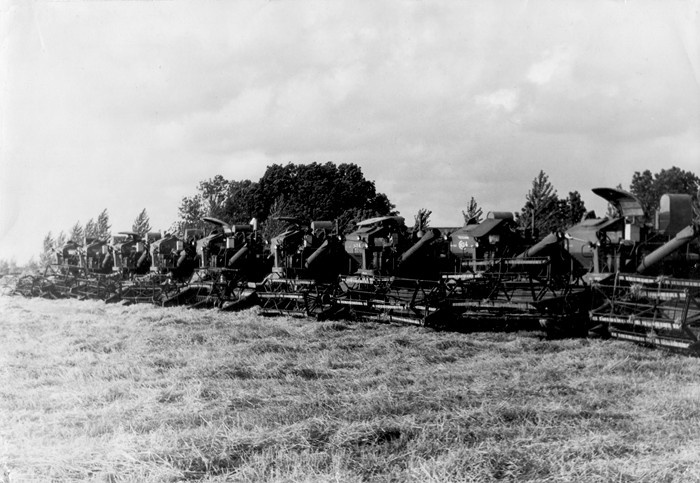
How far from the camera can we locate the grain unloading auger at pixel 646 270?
9672 millimetres

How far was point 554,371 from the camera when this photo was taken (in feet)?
28.1

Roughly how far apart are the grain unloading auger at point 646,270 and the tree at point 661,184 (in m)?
13.9

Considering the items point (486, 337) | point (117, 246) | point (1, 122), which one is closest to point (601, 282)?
point (486, 337)

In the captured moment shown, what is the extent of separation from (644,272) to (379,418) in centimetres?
831

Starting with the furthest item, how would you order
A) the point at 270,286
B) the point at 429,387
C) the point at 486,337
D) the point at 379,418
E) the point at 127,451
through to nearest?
the point at 270,286 → the point at 486,337 → the point at 429,387 → the point at 379,418 → the point at 127,451

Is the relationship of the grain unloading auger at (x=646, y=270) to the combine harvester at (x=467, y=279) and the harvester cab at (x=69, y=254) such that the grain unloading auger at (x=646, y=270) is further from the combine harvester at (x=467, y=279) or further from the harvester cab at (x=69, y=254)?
the harvester cab at (x=69, y=254)

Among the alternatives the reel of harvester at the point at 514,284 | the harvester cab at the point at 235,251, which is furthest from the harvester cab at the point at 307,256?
the reel of harvester at the point at 514,284

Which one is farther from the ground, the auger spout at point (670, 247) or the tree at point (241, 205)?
the tree at point (241, 205)

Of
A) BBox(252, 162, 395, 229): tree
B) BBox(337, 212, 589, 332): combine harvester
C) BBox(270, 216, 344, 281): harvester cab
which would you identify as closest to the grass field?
BBox(337, 212, 589, 332): combine harvester

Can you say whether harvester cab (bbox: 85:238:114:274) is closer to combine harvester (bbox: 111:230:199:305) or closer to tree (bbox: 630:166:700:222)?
combine harvester (bbox: 111:230:199:305)

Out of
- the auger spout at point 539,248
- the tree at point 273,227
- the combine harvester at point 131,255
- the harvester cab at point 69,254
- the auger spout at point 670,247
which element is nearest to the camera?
the auger spout at point 670,247

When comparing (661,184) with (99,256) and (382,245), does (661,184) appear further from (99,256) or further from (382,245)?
(99,256)

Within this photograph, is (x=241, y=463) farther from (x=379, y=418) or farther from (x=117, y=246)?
(x=117, y=246)

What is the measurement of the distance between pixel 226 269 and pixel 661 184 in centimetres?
2196
